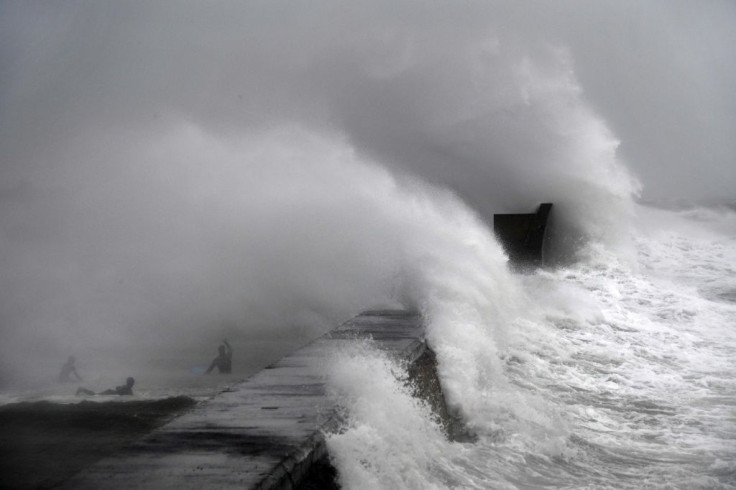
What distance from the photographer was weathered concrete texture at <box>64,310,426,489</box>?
270 centimetres

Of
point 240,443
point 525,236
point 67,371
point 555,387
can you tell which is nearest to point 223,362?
point 67,371

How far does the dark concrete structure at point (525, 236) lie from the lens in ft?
50.7

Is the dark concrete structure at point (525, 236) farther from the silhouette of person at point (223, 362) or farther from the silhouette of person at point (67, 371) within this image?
the silhouette of person at point (67, 371)

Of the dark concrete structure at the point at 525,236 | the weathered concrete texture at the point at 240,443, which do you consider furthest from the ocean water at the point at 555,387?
the dark concrete structure at the point at 525,236

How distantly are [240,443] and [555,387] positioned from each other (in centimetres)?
398

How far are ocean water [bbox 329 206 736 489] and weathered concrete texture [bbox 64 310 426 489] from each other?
0.20 m

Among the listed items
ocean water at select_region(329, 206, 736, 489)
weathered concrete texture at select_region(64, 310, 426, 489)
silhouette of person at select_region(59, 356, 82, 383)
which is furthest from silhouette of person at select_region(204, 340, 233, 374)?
weathered concrete texture at select_region(64, 310, 426, 489)

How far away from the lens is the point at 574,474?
4.27 m

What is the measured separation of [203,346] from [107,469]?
11.4 meters

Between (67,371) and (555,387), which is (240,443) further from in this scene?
(67,371)

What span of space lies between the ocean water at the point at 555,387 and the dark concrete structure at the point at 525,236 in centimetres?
343

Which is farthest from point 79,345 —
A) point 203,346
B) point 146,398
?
point 146,398

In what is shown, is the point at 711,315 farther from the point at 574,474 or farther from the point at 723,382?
the point at 574,474

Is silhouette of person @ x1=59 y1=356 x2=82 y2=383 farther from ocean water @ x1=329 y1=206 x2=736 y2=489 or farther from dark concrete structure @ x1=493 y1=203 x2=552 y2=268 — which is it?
dark concrete structure @ x1=493 y1=203 x2=552 y2=268
